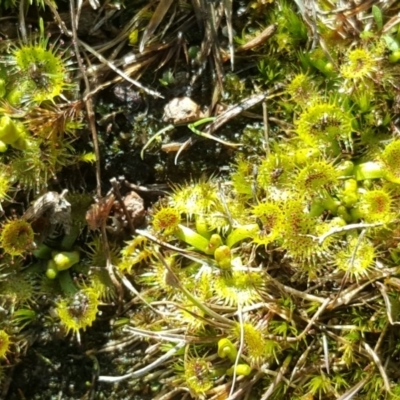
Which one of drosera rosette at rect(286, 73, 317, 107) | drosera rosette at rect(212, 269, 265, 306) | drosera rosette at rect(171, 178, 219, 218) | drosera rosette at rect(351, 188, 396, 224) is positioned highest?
drosera rosette at rect(286, 73, 317, 107)

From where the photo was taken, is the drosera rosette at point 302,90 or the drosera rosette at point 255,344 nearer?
the drosera rosette at point 255,344

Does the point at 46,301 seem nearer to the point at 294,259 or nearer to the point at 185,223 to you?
the point at 185,223

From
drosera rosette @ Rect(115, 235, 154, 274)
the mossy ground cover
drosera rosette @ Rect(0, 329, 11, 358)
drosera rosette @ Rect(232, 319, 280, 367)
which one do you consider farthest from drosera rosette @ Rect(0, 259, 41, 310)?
drosera rosette @ Rect(232, 319, 280, 367)

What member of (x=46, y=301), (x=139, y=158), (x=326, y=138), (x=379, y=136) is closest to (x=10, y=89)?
(x=139, y=158)

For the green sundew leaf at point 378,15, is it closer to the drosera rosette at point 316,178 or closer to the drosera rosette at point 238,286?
the drosera rosette at point 316,178

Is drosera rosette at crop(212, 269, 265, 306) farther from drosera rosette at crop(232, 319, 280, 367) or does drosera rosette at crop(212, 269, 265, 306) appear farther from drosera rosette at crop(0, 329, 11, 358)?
drosera rosette at crop(0, 329, 11, 358)

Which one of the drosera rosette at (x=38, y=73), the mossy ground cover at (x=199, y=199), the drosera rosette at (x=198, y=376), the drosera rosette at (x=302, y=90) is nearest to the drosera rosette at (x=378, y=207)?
the mossy ground cover at (x=199, y=199)

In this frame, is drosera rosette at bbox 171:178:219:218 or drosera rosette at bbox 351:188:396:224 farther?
drosera rosette at bbox 171:178:219:218

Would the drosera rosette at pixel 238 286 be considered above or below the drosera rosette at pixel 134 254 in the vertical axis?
below

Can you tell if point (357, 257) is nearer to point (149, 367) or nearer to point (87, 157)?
point (149, 367)
